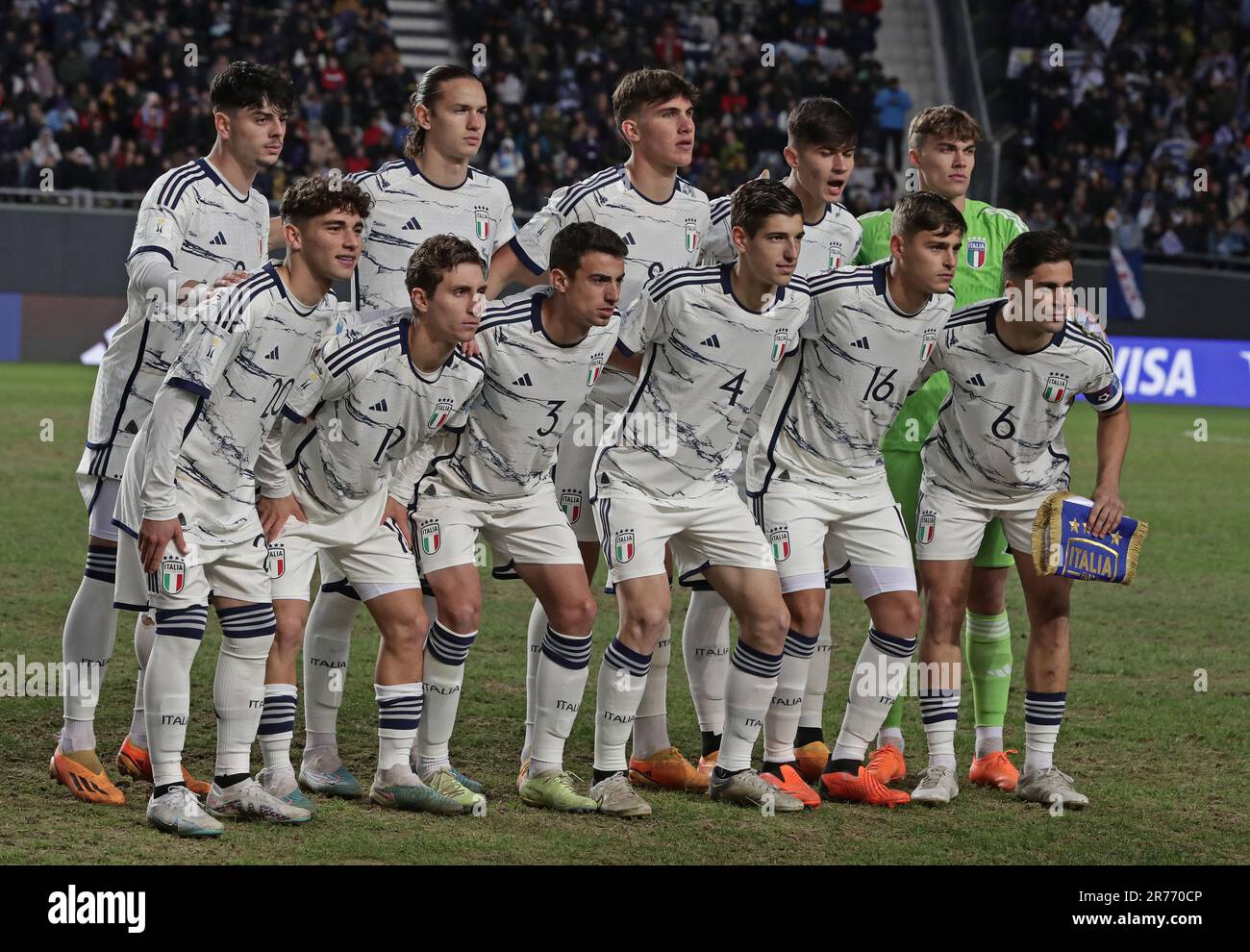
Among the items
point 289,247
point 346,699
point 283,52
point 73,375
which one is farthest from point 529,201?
point 289,247

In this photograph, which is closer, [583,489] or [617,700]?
[617,700]

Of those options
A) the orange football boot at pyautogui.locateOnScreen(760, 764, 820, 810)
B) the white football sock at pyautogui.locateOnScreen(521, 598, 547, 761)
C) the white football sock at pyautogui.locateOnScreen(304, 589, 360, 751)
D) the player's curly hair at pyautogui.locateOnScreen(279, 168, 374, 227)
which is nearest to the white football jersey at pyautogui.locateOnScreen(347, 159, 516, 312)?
the player's curly hair at pyautogui.locateOnScreen(279, 168, 374, 227)

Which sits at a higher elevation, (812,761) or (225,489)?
(225,489)

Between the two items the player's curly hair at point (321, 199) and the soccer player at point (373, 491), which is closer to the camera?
the player's curly hair at point (321, 199)

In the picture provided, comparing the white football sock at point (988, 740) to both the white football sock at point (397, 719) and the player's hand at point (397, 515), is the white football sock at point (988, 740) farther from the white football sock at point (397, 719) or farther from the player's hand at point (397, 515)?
the player's hand at point (397, 515)

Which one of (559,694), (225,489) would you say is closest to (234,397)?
(225,489)

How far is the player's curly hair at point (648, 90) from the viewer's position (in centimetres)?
616

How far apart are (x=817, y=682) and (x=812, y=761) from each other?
320 mm

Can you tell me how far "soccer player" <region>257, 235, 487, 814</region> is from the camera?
17.7 ft

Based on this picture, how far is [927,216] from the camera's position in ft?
18.7

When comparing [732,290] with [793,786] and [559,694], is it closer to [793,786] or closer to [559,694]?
[559,694]

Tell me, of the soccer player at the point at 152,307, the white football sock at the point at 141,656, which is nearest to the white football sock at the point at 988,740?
the soccer player at the point at 152,307

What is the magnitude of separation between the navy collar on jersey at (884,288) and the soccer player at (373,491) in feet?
4.76
